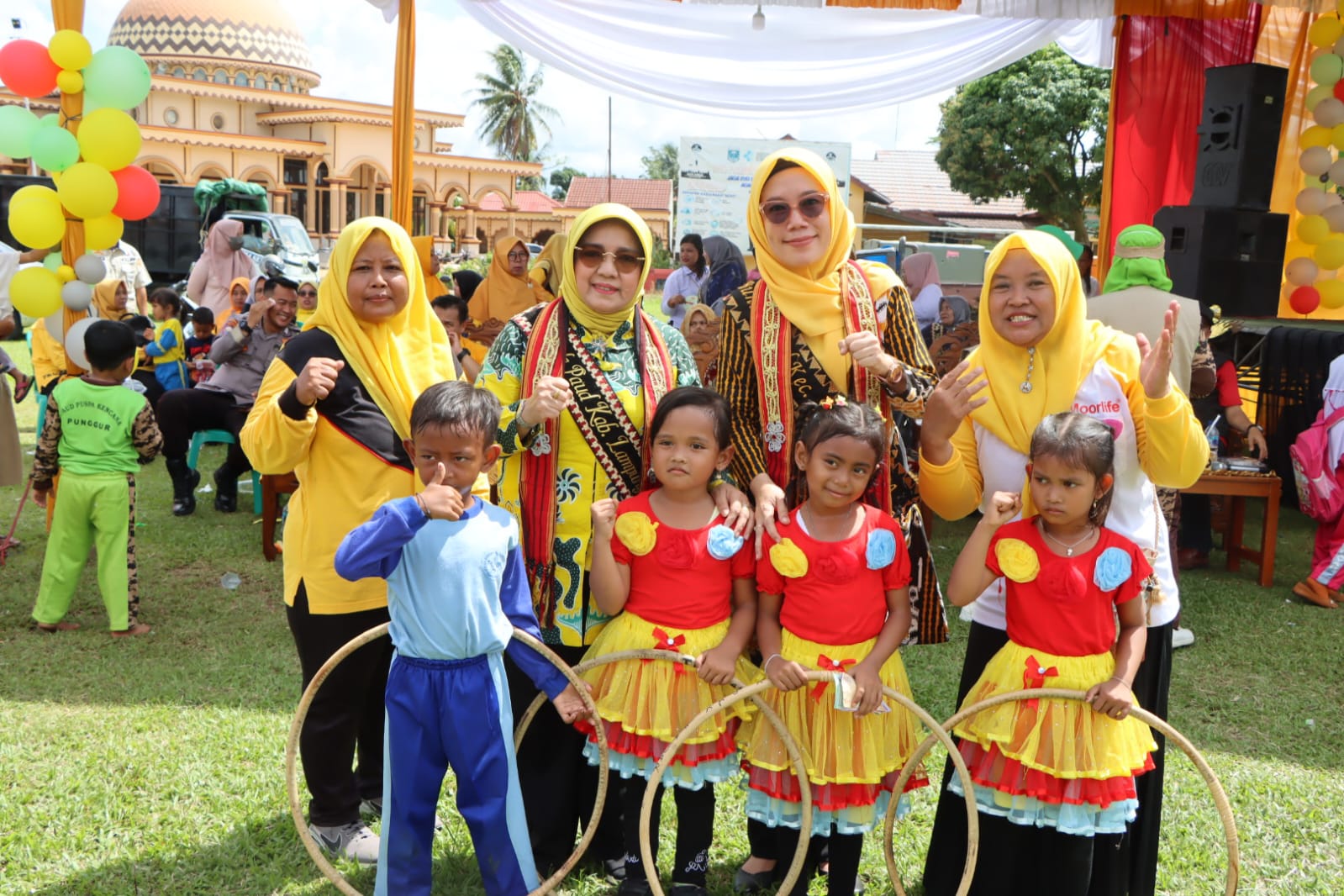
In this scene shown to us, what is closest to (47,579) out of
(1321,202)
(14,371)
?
(14,371)

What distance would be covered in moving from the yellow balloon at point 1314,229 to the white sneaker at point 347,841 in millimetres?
8675

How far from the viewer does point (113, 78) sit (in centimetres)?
622

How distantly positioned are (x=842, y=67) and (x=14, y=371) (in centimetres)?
636

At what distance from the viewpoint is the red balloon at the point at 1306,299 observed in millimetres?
9031

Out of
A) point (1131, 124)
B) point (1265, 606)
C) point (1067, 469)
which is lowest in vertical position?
point (1265, 606)

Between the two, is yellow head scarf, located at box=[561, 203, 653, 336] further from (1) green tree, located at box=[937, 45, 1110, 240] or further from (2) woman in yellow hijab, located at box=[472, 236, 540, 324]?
(1) green tree, located at box=[937, 45, 1110, 240]

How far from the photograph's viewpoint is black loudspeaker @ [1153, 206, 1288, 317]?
22.3 feet

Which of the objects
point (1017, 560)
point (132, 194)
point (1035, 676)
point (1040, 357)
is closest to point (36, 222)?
point (132, 194)

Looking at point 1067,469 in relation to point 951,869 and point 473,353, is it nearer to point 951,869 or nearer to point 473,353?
point 951,869

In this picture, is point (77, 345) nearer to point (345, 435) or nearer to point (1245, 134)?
point (345, 435)

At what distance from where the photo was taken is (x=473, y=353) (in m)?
7.43

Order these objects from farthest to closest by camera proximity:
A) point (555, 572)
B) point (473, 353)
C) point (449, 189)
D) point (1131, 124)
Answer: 1. point (449, 189)
2. point (1131, 124)
3. point (473, 353)
4. point (555, 572)

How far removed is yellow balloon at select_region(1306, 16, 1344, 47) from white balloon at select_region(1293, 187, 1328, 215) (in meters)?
1.12

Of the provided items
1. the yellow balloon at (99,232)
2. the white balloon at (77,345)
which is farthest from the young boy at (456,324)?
the white balloon at (77,345)
